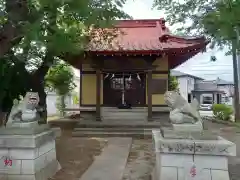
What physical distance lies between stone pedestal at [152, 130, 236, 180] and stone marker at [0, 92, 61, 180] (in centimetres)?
195

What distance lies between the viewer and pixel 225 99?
4688 centimetres

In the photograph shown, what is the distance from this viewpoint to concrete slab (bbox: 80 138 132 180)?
5.18 m

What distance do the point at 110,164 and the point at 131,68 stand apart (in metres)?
6.60

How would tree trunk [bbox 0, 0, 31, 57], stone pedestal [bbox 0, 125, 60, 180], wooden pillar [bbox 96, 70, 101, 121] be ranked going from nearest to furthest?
stone pedestal [bbox 0, 125, 60, 180] < tree trunk [bbox 0, 0, 31, 57] < wooden pillar [bbox 96, 70, 101, 121]

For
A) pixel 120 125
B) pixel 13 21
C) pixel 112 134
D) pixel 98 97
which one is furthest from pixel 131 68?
pixel 13 21

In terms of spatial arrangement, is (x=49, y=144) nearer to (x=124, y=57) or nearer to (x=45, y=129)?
(x=45, y=129)

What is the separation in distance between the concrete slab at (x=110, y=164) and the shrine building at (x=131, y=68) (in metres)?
3.87

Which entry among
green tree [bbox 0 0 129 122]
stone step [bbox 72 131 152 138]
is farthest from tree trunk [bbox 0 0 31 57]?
stone step [bbox 72 131 152 138]

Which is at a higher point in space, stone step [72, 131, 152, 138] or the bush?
the bush

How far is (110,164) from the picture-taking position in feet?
19.8

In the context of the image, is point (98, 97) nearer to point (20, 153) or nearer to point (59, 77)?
point (59, 77)

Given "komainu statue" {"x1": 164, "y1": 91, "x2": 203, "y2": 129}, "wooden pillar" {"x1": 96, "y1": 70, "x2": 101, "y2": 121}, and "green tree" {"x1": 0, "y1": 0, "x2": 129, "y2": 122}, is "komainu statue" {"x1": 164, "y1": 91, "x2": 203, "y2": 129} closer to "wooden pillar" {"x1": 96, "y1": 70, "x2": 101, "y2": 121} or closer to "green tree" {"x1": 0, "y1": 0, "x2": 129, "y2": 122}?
"green tree" {"x1": 0, "y1": 0, "x2": 129, "y2": 122}

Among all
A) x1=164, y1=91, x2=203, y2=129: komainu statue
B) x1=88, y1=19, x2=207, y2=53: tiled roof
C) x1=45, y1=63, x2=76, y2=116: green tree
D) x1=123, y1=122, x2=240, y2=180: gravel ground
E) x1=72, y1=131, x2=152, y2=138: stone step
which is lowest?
x1=123, y1=122, x2=240, y2=180: gravel ground

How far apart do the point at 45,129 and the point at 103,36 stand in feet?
19.1
